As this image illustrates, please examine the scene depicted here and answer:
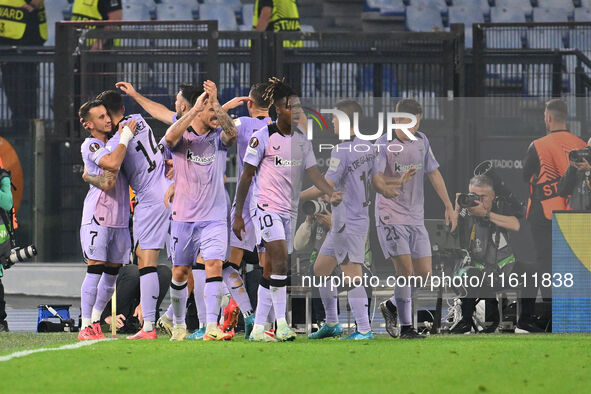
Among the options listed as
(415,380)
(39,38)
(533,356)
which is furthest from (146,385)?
(39,38)

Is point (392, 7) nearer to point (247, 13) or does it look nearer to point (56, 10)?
point (247, 13)

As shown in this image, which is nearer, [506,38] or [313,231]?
[313,231]

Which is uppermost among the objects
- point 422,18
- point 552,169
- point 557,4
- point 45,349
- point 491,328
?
point 557,4

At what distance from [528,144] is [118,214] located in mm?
3541

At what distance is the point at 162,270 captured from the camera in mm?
11125

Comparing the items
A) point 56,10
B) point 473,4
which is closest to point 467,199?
point 473,4

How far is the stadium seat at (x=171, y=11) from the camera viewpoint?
72.6 ft

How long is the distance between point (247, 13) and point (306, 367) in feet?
54.2

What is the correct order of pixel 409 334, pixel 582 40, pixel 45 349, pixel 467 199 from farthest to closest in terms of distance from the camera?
pixel 582 40 → pixel 467 199 → pixel 409 334 → pixel 45 349

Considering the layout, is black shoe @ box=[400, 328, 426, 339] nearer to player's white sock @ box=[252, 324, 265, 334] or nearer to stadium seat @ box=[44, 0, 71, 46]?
player's white sock @ box=[252, 324, 265, 334]

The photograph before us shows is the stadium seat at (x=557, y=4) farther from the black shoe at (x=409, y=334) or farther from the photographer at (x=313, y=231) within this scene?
the black shoe at (x=409, y=334)

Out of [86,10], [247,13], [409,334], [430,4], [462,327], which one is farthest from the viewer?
[247,13]

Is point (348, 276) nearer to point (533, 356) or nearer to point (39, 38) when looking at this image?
point (533, 356)

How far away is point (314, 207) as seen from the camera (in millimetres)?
9523
